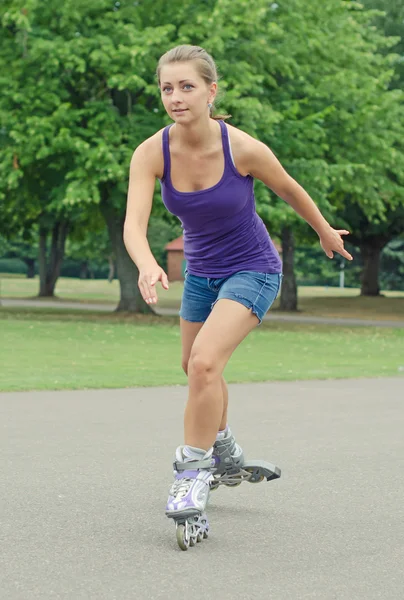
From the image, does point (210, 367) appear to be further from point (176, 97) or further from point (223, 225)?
point (176, 97)

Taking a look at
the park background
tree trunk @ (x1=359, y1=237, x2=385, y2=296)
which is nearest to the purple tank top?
the park background

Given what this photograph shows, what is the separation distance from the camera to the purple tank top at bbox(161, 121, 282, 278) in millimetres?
4602

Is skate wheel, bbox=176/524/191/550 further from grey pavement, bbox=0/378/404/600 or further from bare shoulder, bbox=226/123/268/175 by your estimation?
bare shoulder, bbox=226/123/268/175

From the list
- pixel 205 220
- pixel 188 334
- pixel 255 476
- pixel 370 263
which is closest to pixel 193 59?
pixel 205 220

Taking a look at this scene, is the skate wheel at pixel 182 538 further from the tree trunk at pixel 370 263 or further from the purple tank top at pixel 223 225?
the tree trunk at pixel 370 263

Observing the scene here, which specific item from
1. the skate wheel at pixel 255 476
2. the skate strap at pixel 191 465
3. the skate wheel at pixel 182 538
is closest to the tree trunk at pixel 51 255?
the skate wheel at pixel 255 476

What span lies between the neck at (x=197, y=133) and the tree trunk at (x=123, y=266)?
21.9 m

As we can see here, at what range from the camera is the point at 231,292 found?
4.73 meters

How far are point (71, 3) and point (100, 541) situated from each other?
21.0 m

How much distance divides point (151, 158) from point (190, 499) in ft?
4.83

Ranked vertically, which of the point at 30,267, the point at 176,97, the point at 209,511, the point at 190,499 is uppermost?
the point at 176,97

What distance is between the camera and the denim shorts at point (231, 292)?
475cm

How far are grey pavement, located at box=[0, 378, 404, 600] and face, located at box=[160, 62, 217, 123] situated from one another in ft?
5.99

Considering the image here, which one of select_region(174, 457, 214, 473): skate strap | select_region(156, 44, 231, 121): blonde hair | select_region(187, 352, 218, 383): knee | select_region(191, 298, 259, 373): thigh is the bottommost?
select_region(174, 457, 214, 473): skate strap
